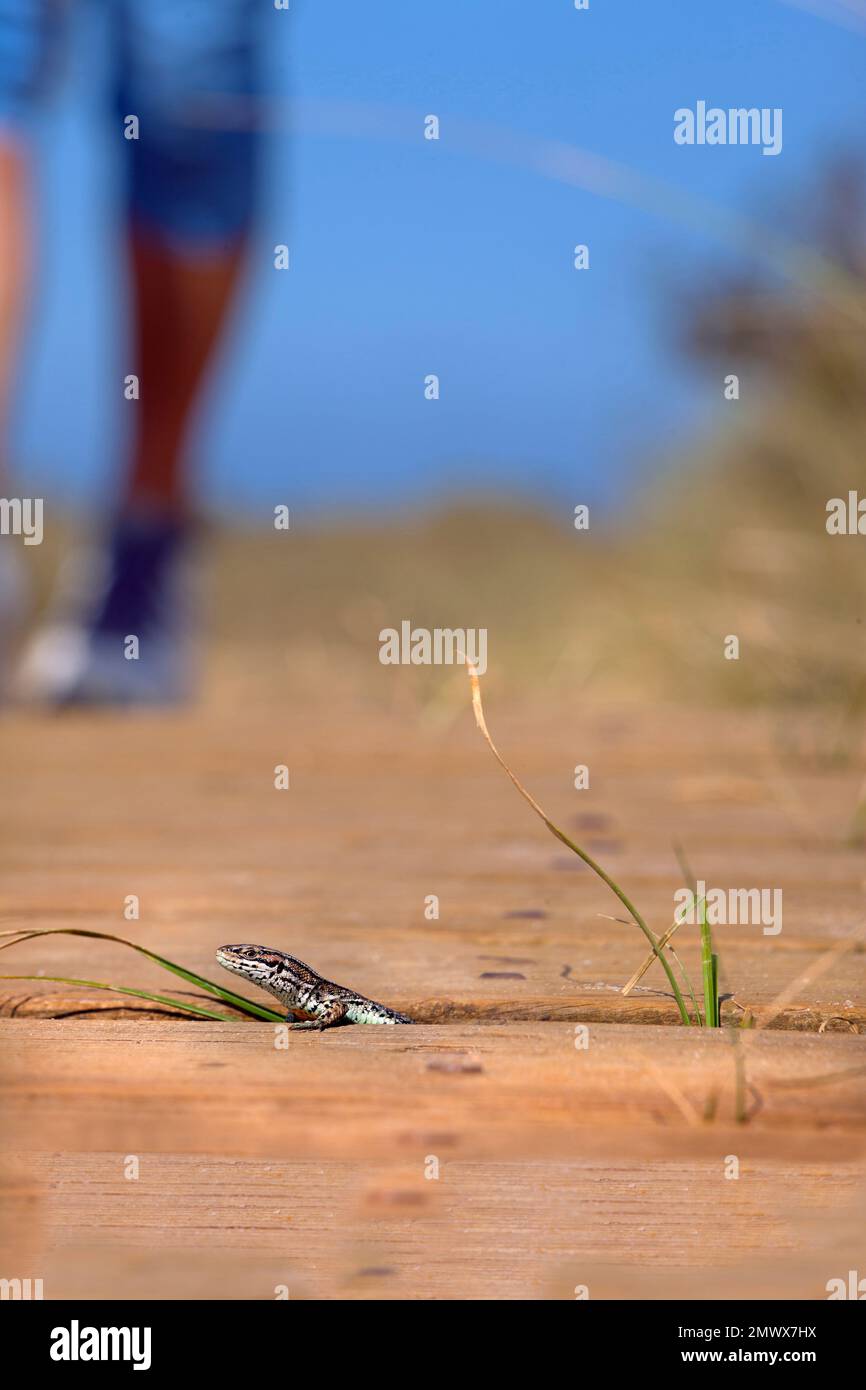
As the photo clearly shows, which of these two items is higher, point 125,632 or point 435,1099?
point 125,632

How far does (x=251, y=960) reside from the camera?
55.5 inches

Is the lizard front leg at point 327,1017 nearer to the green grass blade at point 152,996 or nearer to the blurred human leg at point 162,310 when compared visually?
the green grass blade at point 152,996

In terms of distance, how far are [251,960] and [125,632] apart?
2.43 metres

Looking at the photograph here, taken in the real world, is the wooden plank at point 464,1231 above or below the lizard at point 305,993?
below

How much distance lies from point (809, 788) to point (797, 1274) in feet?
5.14

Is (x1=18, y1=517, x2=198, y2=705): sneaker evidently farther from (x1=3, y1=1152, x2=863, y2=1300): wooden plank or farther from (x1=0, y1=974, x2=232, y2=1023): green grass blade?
(x1=3, y1=1152, x2=863, y2=1300): wooden plank

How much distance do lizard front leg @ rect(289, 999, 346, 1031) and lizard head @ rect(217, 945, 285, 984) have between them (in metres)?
0.09

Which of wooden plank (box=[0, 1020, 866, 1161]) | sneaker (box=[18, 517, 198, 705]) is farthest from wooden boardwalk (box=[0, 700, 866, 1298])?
sneaker (box=[18, 517, 198, 705])

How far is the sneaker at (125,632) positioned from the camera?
3723 millimetres

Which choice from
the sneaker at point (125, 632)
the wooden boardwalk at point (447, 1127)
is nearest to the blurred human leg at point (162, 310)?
the sneaker at point (125, 632)

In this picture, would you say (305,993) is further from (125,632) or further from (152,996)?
(125,632)

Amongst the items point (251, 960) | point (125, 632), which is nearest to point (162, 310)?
point (125, 632)

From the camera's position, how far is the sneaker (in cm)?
372
